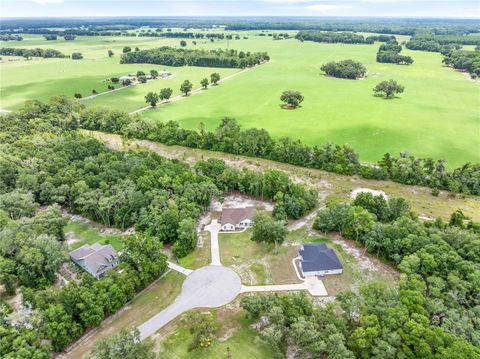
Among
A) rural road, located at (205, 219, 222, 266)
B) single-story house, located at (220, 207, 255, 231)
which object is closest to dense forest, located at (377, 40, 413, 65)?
single-story house, located at (220, 207, 255, 231)

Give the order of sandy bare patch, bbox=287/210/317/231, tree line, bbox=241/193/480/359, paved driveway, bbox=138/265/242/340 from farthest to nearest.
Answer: sandy bare patch, bbox=287/210/317/231 < paved driveway, bbox=138/265/242/340 < tree line, bbox=241/193/480/359

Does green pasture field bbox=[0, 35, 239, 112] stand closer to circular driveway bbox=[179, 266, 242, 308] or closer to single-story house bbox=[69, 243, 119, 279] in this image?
single-story house bbox=[69, 243, 119, 279]

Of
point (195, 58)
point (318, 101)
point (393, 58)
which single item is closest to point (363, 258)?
point (318, 101)

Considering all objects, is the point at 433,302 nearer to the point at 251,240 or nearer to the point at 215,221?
the point at 251,240

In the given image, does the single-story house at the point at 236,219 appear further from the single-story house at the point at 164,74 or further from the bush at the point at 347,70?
the bush at the point at 347,70

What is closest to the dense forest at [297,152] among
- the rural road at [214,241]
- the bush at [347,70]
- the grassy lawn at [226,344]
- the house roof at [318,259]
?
the rural road at [214,241]
